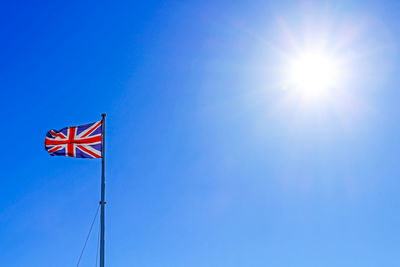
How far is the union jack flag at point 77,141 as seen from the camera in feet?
63.9

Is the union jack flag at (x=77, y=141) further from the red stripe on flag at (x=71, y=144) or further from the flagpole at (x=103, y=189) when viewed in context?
the flagpole at (x=103, y=189)

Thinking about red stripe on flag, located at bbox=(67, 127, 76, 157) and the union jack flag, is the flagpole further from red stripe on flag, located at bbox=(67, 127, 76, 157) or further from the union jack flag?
red stripe on flag, located at bbox=(67, 127, 76, 157)

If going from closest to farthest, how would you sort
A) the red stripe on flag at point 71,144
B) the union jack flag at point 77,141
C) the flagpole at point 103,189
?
the flagpole at point 103,189, the union jack flag at point 77,141, the red stripe on flag at point 71,144

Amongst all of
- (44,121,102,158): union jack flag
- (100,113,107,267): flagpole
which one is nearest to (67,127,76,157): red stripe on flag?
(44,121,102,158): union jack flag

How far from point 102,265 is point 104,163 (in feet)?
14.9

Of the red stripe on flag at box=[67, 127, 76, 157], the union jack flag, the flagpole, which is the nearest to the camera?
the flagpole

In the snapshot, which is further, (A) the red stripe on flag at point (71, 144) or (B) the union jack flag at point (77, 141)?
(A) the red stripe on flag at point (71, 144)

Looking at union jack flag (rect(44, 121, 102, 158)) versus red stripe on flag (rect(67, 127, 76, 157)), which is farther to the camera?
red stripe on flag (rect(67, 127, 76, 157))

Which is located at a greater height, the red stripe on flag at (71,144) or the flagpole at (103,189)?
the red stripe on flag at (71,144)

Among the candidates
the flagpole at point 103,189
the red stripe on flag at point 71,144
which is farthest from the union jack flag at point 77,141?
the flagpole at point 103,189

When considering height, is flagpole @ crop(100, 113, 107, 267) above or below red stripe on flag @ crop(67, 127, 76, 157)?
below

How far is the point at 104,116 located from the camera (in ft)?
64.7

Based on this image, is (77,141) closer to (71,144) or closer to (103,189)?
(71,144)

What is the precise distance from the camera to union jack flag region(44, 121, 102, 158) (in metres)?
19.5
